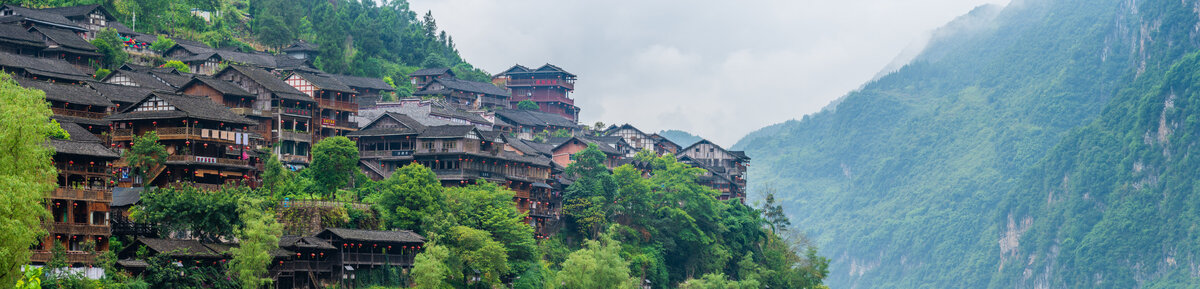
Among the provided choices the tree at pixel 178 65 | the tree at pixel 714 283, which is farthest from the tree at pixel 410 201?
the tree at pixel 178 65

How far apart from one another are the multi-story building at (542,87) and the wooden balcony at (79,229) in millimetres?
101534

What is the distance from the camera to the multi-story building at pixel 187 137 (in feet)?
290

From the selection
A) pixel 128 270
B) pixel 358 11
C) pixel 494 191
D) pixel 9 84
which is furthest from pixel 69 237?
pixel 358 11

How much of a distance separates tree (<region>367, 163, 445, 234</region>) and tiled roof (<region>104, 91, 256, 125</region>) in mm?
10337

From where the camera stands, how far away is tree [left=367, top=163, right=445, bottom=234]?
94250mm

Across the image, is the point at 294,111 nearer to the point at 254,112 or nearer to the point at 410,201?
the point at 254,112

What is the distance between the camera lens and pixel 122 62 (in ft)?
395

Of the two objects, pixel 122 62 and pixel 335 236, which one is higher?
pixel 122 62

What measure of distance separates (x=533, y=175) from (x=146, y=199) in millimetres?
44185

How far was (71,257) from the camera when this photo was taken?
2862 inches

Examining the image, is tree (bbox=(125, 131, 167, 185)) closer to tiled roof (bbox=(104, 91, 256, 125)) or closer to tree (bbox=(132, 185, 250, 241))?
tiled roof (bbox=(104, 91, 256, 125))

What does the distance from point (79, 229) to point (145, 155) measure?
13.0 m

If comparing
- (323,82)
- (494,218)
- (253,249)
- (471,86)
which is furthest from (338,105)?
(471,86)

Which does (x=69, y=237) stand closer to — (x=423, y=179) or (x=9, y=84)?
(x=9, y=84)
